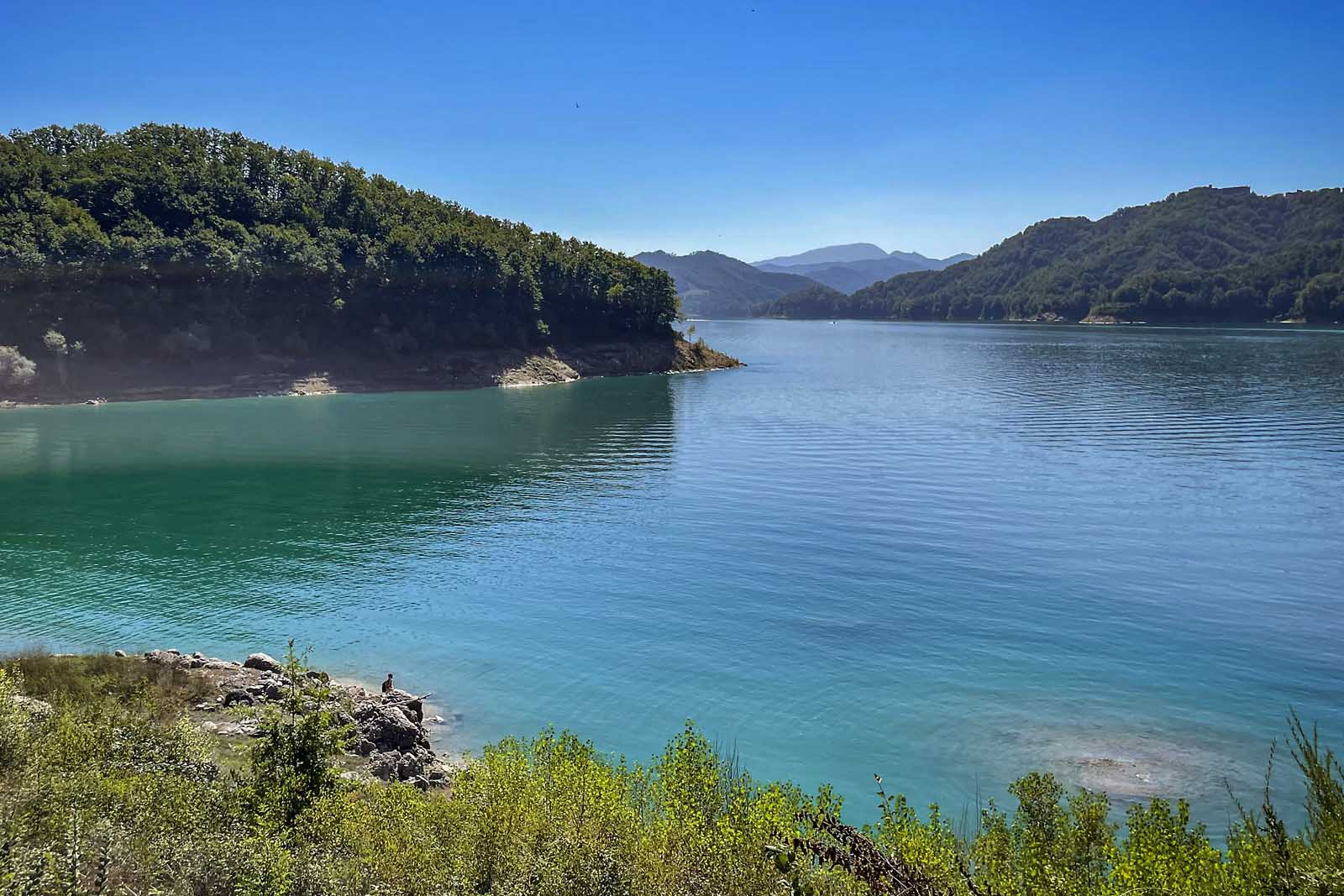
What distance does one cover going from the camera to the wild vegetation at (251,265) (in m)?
96.7

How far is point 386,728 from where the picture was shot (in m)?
20.0

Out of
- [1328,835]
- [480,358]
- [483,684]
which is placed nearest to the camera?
[1328,835]

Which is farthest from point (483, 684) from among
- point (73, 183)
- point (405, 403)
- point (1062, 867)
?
point (73, 183)

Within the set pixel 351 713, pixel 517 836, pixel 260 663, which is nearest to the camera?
pixel 517 836

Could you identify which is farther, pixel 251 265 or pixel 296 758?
pixel 251 265

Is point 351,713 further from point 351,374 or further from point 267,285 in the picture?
point 267,285

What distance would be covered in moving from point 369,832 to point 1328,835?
1251cm

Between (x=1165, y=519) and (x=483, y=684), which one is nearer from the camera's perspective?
(x=483, y=684)

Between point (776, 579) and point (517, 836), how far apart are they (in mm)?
23156

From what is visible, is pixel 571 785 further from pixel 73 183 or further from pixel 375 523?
pixel 73 183

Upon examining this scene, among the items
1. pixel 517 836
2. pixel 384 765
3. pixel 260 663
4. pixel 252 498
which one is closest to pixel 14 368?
pixel 252 498

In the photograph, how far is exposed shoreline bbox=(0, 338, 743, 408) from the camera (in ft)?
311

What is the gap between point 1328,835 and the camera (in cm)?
1053

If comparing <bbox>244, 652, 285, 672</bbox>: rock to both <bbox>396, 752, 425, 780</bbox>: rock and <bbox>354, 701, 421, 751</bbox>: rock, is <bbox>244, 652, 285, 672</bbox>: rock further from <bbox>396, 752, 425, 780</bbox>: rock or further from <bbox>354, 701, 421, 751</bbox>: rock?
<bbox>396, 752, 425, 780</bbox>: rock
